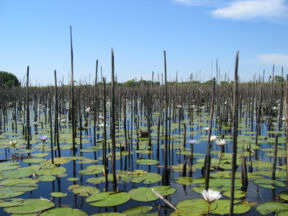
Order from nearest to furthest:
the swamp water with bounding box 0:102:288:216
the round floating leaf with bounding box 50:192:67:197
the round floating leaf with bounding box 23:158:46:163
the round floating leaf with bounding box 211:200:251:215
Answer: the round floating leaf with bounding box 211:200:251:215
the swamp water with bounding box 0:102:288:216
the round floating leaf with bounding box 50:192:67:197
the round floating leaf with bounding box 23:158:46:163

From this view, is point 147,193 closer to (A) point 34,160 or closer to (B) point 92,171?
(B) point 92,171

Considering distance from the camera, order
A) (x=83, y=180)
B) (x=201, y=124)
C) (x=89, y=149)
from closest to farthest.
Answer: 1. (x=83, y=180)
2. (x=89, y=149)
3. (x=201, y=124)

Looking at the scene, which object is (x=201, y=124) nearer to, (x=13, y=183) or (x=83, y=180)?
(x=83, y=180)

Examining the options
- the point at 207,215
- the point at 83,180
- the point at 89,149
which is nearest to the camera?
the point at 207,215

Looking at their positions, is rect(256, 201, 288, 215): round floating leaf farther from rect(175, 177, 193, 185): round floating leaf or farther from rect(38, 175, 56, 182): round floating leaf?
rect(38, 175, 56, 182): round floating leaf

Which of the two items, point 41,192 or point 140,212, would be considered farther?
point 41,192

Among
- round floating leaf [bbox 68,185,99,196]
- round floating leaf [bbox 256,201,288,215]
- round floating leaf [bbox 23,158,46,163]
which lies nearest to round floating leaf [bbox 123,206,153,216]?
round floating leaf [bbox 68,185,99,196]

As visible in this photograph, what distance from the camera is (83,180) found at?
10.1 ft

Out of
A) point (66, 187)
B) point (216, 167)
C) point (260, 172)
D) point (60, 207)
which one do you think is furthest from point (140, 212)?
point (260, 172)

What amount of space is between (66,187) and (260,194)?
222 cm

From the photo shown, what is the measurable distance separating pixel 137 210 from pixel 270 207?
4.02ft

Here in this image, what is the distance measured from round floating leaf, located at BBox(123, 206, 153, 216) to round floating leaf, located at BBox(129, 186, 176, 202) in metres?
0.13

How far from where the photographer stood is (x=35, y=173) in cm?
318

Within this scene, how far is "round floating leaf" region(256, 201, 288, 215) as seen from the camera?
2.14 meters
